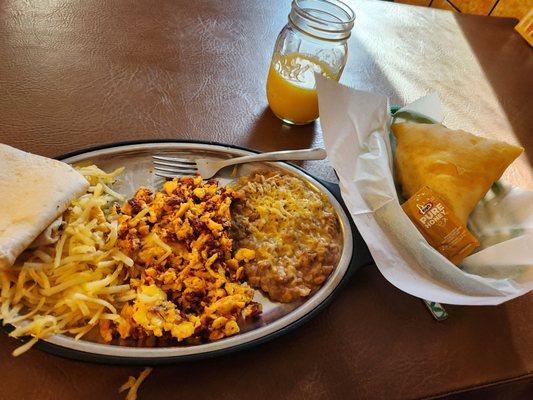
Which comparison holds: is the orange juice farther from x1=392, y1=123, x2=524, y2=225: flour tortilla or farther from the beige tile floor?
the beige tile floor

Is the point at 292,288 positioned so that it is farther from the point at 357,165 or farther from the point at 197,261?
the point at 357,165

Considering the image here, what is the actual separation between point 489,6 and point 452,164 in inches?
85.3

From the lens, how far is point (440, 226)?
108cm

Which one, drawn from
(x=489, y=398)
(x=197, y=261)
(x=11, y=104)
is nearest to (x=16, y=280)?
(x=197, y=261)

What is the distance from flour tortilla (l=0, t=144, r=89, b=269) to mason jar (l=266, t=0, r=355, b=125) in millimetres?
718

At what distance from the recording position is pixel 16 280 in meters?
0.83

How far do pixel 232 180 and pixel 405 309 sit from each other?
22.5 inches

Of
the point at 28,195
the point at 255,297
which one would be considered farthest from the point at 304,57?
the point at 28,195

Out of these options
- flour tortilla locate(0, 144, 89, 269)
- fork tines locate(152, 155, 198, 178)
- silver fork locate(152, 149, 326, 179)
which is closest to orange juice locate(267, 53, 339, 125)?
silver fork locate(152, 149, 326, 179)

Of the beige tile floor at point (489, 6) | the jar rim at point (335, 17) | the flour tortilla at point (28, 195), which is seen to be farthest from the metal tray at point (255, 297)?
the beige tile floor at point (489, 6)

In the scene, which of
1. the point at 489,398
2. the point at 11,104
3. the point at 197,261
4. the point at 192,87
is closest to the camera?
the point at 197,261

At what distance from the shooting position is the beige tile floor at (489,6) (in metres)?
2.64

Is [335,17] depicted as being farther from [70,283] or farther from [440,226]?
[70,283]

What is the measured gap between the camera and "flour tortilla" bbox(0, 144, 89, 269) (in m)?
0.81
